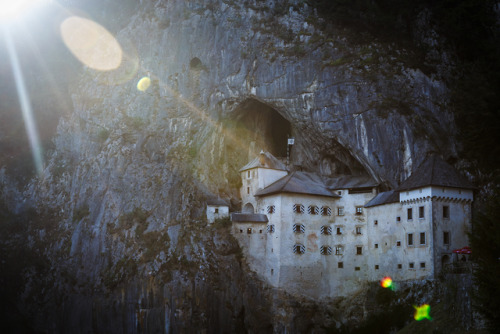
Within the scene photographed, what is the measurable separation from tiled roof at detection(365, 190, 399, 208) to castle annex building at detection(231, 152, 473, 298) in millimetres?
122

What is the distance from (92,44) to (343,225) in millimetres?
46935

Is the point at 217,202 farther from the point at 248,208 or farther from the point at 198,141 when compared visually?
the point at 198,141

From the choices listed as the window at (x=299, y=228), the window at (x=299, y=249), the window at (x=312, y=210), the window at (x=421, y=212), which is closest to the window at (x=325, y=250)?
the window at (x=299, y=249)

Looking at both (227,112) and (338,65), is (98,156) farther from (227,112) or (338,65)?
(338,65)

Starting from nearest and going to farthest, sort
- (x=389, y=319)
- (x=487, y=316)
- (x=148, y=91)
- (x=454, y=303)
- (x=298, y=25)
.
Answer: (x=487, y=316), (x=454, y=303), (x=389, y=319), (x=298, y=25), (x=148, y=91)

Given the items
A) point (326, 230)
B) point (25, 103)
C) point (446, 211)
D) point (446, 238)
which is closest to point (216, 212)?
point (326, 230)

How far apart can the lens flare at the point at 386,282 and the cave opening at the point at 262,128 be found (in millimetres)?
23997

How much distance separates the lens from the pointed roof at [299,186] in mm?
68438

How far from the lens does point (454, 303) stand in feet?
158

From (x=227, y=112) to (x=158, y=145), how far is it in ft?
33.3

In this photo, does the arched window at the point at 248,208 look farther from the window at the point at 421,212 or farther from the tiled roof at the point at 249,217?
the window at the point at 421,212

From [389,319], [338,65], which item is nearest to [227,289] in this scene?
[389,319]

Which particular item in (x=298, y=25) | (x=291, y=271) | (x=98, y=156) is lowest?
(x=291, y=271)

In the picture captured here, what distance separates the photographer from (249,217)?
69.8m
